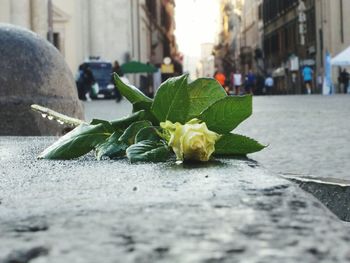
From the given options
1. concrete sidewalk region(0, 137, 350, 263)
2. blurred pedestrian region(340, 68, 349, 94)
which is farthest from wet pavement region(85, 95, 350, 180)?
blurred pedestrian region(340, 68, 349, 94)

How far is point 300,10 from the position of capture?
47.1 metres

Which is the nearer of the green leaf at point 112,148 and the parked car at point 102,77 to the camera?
the green leaf at point 112,148

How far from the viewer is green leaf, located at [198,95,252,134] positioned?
71.5 inches

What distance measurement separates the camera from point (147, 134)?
76.7 inches

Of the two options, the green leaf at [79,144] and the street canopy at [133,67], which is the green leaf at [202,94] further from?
the street canopy at [133,67]

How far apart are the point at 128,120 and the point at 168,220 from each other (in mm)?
1086

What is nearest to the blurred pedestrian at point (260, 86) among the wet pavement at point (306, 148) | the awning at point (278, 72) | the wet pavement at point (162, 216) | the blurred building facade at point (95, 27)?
the blurred building facade at point (95, 27)

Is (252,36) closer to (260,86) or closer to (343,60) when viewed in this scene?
(260,86)

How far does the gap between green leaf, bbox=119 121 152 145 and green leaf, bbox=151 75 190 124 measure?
0.05 m

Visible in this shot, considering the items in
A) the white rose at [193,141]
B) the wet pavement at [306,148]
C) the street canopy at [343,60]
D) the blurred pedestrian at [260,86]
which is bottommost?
the wet pavement at [306,148]

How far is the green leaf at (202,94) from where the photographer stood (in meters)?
1.92

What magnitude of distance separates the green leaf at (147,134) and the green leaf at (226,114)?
158mm

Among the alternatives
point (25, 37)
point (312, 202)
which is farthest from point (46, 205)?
point (25, 37)

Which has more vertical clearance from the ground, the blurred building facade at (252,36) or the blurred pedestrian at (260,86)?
the blurred building facade at (252,36)
